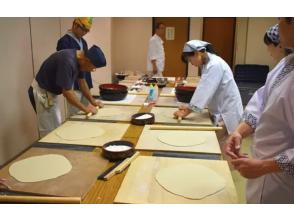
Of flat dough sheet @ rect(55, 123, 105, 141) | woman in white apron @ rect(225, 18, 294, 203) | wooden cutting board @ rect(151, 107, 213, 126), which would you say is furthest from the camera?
wooden cutting board @ rect(151, 107, 213, 126)

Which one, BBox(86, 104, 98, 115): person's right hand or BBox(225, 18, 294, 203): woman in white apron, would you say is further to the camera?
BBox(86, 104, 98, 115): person's right hand

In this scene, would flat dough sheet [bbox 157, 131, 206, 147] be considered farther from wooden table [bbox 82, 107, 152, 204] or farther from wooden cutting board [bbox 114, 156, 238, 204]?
wooden table [bbox 82, 107, 152, 204]

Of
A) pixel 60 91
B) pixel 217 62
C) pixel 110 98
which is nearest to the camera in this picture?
pixel 217 62

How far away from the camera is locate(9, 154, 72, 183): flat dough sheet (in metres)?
1.17

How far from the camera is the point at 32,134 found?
3.15 metres

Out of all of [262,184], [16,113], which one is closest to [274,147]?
[262,184]

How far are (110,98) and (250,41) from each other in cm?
371

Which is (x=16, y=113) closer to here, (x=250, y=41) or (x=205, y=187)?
(x=205, y=187)

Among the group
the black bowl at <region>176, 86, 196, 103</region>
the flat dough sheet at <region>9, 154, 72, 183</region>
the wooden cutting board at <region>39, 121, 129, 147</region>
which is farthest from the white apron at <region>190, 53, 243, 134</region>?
the flat dough sheet at <region>9, 154, 72, 183</region>

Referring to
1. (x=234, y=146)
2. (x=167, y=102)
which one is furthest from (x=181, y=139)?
(x=167, y=102)

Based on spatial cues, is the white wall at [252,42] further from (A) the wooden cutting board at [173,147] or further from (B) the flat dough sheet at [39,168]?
(B) the flat dough sheet at [39,168]

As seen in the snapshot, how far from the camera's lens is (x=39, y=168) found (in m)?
1.24

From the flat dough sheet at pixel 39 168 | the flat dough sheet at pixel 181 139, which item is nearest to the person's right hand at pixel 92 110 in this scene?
the flat dough sheet at pixel 181 139

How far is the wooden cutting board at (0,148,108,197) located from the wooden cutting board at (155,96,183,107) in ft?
3.64
